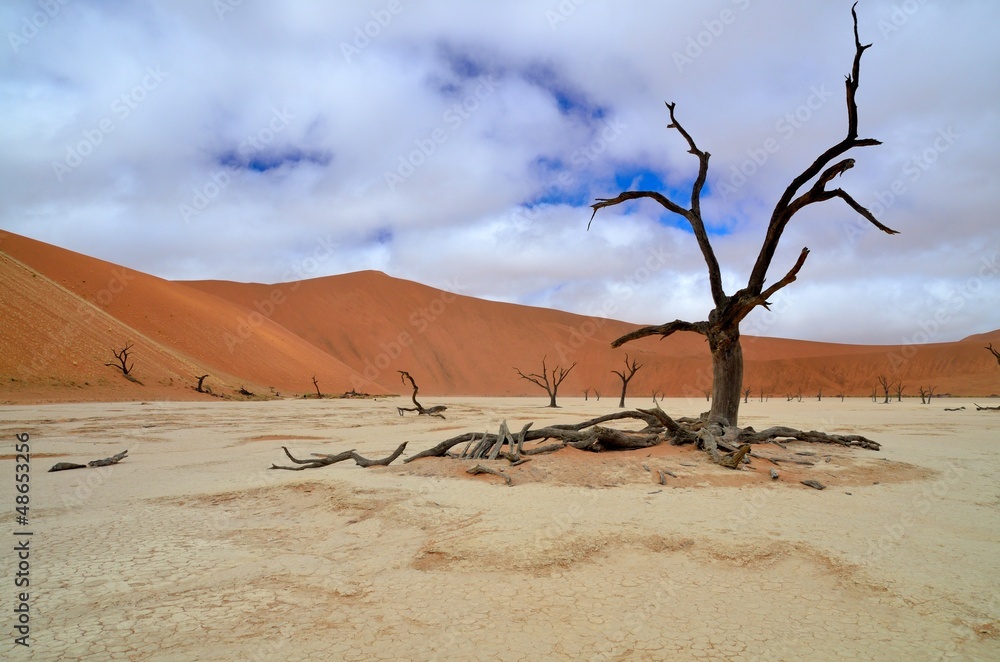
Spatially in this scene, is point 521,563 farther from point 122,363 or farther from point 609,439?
point 122,363

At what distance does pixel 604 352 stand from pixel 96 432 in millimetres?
80543

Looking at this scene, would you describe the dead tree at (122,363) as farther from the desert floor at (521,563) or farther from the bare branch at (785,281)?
the bare branch at (785,281)

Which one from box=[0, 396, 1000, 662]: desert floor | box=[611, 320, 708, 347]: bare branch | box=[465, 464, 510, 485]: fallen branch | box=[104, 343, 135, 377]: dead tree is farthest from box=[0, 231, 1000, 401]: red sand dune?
box=[611, 320, 708, 347]: bare branch

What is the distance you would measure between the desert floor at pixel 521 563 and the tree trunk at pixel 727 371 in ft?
5.81

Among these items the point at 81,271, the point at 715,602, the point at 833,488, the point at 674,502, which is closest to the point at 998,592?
the point at 715,602

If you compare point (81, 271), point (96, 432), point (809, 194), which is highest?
point (81, 271)

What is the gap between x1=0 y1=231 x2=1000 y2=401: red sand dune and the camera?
95.3ft

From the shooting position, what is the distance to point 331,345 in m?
66.2

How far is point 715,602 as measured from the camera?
356 cm

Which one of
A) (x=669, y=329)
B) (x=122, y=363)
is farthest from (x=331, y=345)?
(x=669, y=329)

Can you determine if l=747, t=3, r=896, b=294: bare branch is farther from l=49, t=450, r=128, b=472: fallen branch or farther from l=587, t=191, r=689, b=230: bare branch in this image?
l=49, t=450, r=128, b=472: fallen branch

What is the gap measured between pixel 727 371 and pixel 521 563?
664cm

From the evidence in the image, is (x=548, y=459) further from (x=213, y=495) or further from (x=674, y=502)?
(x=213, y=495)

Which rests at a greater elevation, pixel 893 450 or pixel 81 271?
pixel 81 271
